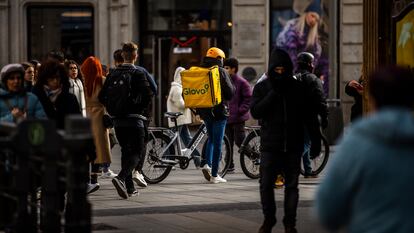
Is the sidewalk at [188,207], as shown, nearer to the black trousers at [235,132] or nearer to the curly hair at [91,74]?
the black trousers at [235,132]

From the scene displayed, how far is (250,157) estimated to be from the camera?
1527 centimetres

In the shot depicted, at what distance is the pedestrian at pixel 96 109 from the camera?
1363 cm

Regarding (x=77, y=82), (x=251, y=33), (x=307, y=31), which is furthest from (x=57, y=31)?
(x=77, y=82)

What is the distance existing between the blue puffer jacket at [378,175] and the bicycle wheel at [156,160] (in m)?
10.5

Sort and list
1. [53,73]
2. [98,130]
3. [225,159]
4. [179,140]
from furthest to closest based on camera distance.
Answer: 1. [225,159]
2. [179,140]
3. [98,130]
4. [53,73]

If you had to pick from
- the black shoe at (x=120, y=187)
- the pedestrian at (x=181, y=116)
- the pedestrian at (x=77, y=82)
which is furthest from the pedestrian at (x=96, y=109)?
the pedestrian at (x=181, y=116)

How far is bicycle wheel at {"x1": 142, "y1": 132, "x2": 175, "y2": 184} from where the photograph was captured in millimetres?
14688

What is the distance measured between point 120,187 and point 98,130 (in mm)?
1441

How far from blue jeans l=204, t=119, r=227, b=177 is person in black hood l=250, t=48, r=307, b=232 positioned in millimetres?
4795

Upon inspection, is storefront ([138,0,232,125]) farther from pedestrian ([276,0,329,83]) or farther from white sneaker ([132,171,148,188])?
white sneaker ([132,171,148,188])

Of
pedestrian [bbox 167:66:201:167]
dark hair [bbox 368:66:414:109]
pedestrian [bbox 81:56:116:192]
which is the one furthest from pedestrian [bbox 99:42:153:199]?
dark hair [bbox 368:66:414:109]

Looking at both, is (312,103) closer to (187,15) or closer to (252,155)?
(252,155)

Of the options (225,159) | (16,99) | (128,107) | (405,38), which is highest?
(405,38)

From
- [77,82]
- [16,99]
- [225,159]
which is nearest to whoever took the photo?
[16,99]
